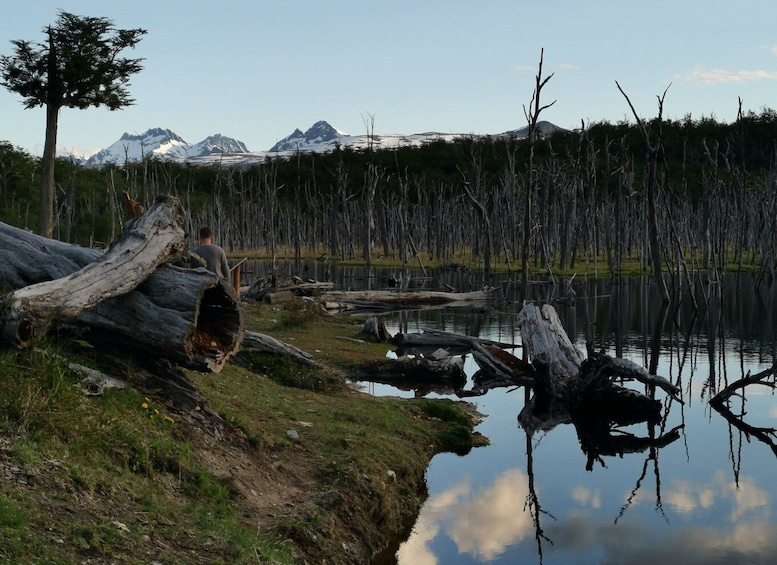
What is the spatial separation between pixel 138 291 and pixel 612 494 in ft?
24.6

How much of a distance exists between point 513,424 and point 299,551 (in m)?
8.84

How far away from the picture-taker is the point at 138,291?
9.75 m

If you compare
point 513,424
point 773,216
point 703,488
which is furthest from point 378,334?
point 773,216

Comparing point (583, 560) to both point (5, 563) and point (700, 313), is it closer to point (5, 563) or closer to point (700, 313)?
point (5, 563)

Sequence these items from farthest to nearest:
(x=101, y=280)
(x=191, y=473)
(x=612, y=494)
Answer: (x=612, y=494) < (x=101, y=280) < (x=191, y=473)

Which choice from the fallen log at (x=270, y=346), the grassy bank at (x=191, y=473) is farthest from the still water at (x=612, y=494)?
the fallen log at (x=270, y=346)

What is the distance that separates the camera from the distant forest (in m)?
63.7

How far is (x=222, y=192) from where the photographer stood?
128000 millimetres

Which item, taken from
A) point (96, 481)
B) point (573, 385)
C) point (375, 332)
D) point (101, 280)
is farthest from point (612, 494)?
point (375, 332)

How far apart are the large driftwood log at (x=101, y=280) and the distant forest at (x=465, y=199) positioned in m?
40.2

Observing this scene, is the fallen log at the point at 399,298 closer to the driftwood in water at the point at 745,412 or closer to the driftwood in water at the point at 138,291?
the driftwood in water at the point at 745,412

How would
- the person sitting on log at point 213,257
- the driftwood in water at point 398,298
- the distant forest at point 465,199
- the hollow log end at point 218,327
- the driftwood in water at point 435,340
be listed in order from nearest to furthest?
the hollow log end at point 218,327, the person sitting on log at point 213,257, the driftwood in water at point 435,340, the driftwood in water at point 398,298, the distant forest at point 465,199

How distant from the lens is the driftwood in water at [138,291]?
9.20 meters

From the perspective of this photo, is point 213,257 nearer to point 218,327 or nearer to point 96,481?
point 218,327
